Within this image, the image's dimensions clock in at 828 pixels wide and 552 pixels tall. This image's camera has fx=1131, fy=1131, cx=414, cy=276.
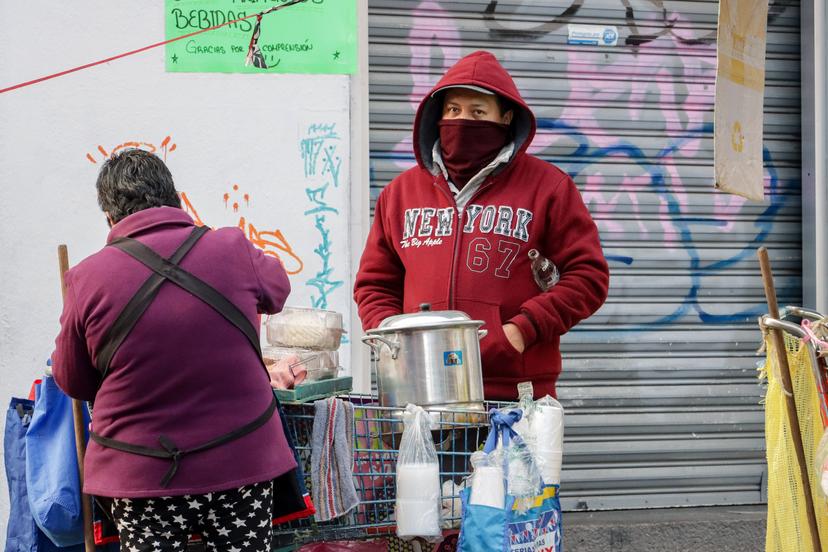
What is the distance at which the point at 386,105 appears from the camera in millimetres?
6652

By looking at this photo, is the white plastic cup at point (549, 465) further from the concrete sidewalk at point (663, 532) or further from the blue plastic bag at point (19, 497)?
the concrete sidewalk at point (663, 532)

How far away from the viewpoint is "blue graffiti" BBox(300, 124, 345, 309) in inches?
245

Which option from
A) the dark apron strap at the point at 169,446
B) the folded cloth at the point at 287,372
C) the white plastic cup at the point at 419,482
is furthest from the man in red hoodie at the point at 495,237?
the dark apron strap at the point at 169,446

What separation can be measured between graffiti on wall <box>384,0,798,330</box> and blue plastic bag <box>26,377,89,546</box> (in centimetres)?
359

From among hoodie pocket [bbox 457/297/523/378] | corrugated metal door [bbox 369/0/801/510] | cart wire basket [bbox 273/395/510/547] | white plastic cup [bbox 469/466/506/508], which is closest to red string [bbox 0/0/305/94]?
corrugated metal door [bbox 369/0/801/510]

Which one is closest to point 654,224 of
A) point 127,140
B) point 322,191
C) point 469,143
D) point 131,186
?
point 322,191

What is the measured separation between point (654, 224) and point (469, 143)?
2.93 m

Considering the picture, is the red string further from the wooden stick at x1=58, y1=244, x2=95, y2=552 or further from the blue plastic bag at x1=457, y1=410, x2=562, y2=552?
the blue plastic bag at x1=457, y1=410, x2=562, y2=552

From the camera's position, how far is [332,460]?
3.73m

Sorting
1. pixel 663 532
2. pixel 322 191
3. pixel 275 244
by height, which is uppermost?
pixel 322 191

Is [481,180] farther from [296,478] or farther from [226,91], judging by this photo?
[226,91]

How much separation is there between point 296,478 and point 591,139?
12.7 ft

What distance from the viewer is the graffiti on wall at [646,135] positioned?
270 inches

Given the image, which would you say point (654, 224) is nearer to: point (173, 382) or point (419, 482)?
point (419, 482)
